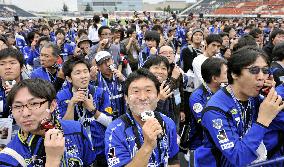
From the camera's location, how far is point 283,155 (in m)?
2.66

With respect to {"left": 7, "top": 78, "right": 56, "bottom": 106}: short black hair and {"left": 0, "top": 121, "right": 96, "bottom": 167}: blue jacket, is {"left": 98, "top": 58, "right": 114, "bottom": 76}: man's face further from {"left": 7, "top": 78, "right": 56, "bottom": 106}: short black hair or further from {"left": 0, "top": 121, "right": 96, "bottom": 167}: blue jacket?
{"left": 7, "top": 78, "right": 56, "bottom": 106}: short black hair

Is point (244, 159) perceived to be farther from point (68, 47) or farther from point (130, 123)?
point (68, 47)

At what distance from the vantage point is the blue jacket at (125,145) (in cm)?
229

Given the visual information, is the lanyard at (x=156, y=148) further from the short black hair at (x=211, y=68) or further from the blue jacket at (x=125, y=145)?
the short black hair at (x=211, y=68)

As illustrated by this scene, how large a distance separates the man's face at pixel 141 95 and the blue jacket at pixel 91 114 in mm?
1209

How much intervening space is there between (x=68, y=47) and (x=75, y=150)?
7.50 meters

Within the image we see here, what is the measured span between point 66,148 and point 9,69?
1.88 metres

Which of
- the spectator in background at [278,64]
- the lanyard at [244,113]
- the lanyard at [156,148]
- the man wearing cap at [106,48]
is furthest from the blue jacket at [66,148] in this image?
the man wearing cap at [106,48]

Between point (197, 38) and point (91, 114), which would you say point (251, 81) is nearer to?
point (91, 114)

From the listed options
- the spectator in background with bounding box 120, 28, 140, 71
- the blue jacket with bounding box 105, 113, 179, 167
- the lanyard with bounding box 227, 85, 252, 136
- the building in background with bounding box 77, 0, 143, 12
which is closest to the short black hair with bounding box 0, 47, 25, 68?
the blue jacket with bounding box 105, 113, 179, 167

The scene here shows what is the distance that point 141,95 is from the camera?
247 cm

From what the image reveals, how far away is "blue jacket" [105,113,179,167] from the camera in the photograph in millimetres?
2293

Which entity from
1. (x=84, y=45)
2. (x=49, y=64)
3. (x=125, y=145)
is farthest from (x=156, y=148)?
(x=84, y=45)

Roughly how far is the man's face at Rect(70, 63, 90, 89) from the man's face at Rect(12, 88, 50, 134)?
153 centimetres
